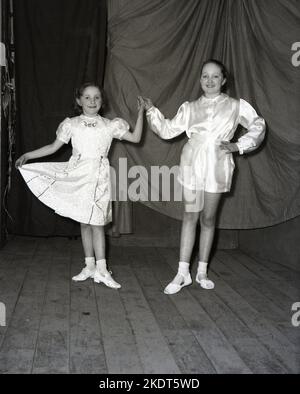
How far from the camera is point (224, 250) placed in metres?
3.88

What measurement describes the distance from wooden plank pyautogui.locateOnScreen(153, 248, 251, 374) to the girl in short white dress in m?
0.40

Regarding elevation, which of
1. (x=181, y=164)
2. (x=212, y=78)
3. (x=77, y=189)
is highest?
(x=212, y=78)

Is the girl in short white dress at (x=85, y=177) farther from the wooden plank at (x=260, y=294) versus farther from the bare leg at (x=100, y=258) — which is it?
the wooden plank at (x=260, y=294)

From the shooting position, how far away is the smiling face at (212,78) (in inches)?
107

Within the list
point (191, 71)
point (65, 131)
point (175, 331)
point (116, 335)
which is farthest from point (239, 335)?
point (191, 71)

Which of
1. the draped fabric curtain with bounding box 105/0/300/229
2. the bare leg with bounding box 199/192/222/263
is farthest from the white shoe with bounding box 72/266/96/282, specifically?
the draped fabric curtain with bounding box 105/0/300/229

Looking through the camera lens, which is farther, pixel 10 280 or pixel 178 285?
pixel 10 280

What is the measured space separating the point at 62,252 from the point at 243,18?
6.57ft

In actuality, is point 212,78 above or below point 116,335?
above

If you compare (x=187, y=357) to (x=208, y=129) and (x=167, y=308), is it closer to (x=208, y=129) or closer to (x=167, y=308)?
(x=167, y=308)

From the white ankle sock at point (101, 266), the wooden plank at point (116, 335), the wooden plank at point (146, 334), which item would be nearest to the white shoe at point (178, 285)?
the wooden plank at point (146, 334)

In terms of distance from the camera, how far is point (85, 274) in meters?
2.92

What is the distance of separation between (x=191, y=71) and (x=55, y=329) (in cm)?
203

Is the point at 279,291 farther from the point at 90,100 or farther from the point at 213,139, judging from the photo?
the point at 90,100
